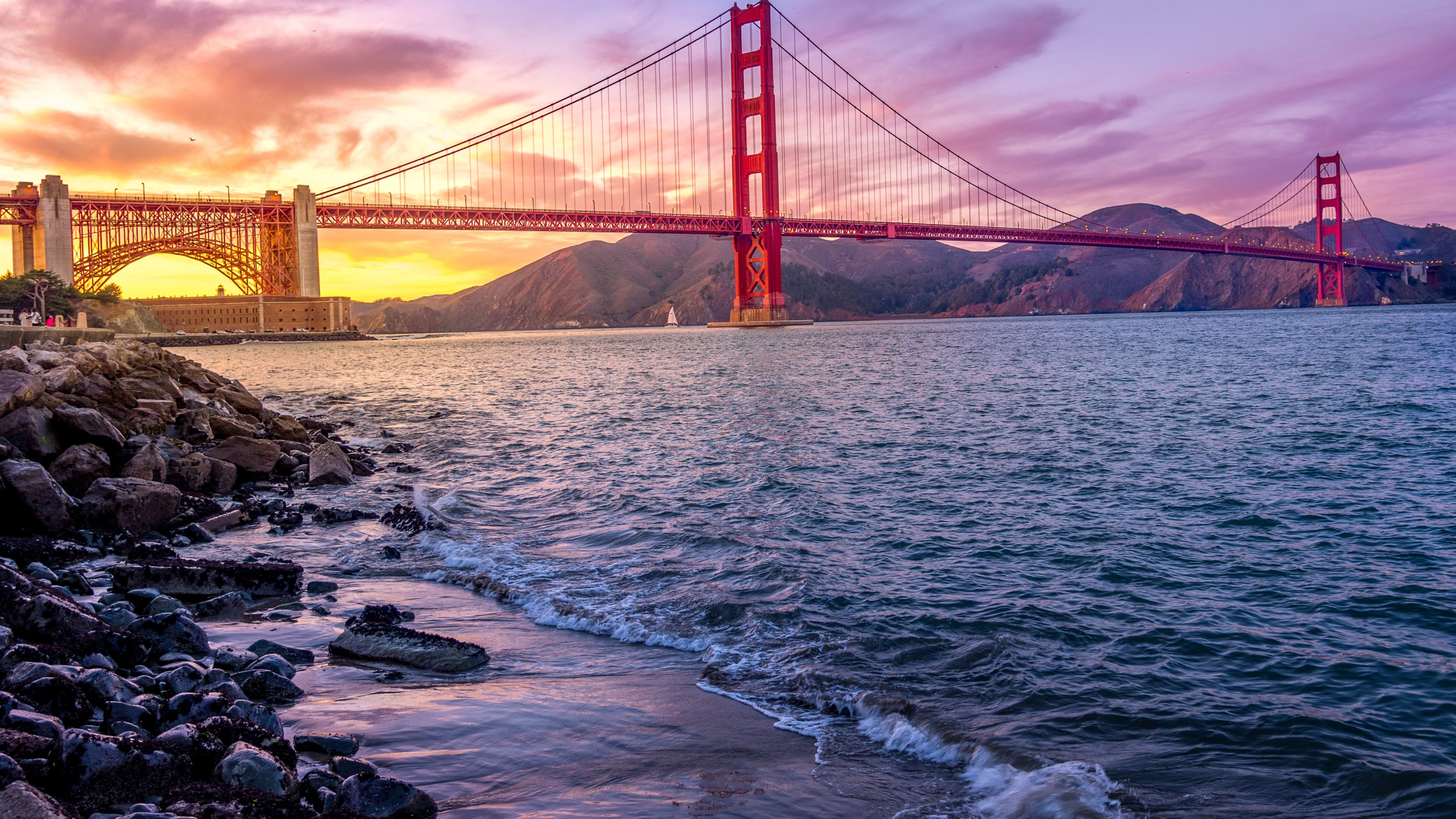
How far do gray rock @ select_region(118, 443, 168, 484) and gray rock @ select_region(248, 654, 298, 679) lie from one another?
5577 mm

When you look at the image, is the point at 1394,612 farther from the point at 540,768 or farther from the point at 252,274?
the point at 252,274

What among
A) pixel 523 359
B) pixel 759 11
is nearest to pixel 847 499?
pixel 523 359

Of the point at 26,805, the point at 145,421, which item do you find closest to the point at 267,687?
the point at 26,805

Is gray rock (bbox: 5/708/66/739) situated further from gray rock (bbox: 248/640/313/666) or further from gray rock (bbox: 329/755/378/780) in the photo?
gray rock (bbox: 248/640/313/666)

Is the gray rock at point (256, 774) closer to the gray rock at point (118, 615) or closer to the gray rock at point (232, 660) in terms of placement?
the gray rock at point (232, 660)

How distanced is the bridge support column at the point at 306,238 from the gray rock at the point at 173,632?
258 feet

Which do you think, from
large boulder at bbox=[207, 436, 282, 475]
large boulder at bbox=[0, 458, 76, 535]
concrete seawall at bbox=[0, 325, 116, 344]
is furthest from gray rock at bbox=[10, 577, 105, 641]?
concrete seawall at bbox=[0, 325, 116, 344]

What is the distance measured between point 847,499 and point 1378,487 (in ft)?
18.4

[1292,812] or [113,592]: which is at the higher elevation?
[113,592]

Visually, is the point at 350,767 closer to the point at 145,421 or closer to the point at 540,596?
the point at 540,596

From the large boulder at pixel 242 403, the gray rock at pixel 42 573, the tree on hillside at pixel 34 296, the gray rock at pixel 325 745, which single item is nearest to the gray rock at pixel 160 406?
the large boulder at pixel 242 403

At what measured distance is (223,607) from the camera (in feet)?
19.3

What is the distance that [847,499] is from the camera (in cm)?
999

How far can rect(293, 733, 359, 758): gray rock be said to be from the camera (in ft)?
12.2
